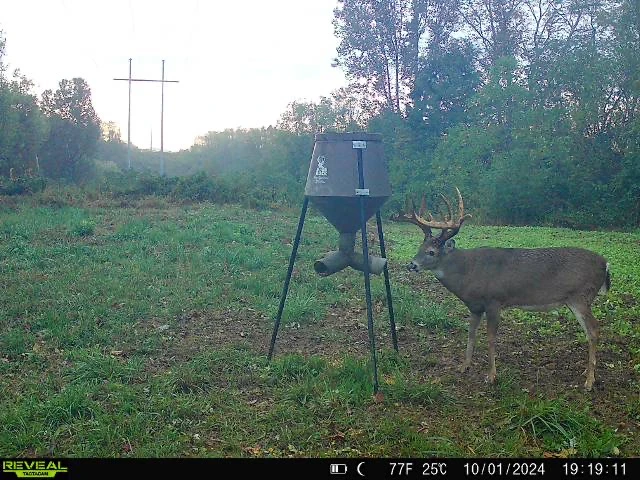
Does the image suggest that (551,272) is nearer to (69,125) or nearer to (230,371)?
(230,371)

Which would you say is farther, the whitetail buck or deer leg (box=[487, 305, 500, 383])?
the whitetail buck

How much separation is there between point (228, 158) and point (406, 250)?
41.6m

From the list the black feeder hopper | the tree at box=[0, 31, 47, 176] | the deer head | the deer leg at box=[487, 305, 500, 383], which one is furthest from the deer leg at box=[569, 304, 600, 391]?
the tree at box=[0, 31, 47, 176]

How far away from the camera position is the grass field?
4.39m

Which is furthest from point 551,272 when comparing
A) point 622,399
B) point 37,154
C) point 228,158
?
point 228,158

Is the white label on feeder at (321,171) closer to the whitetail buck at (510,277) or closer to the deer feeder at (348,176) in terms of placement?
the deer feeder at (348,176)

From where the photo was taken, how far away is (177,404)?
4914 mm

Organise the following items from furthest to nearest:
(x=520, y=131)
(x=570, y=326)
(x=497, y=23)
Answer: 1. (x=497, y=23)
2. (x=520, y=131)
3. (x=570, y=326)

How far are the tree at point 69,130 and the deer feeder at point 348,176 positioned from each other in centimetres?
3448

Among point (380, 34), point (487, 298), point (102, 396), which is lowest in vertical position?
point (102, 396)
